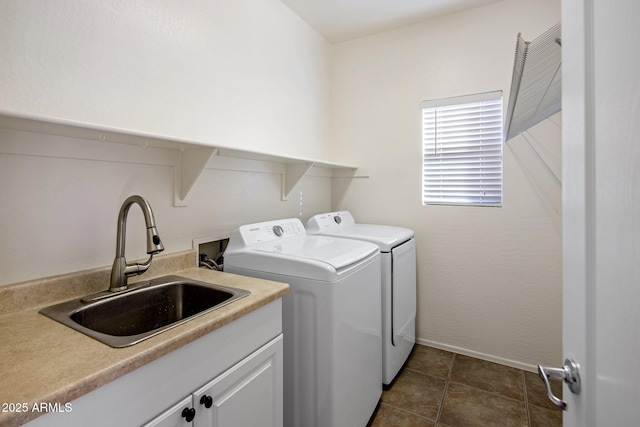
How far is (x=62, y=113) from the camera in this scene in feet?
3.79

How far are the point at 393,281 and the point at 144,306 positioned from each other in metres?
1.40

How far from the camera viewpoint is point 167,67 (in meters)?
1.52

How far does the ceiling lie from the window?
2.19 feet

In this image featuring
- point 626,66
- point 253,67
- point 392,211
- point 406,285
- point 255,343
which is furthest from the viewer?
point 392,211

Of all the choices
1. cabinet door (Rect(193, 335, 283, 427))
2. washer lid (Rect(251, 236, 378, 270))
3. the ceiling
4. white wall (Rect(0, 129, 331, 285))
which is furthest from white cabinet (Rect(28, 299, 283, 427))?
the ceiling

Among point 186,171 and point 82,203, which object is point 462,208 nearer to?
point 186,171

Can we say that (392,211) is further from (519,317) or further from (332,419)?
(332,419)

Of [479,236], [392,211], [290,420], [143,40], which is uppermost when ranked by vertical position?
[143,40]

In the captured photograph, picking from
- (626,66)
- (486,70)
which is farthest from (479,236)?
(626,66)

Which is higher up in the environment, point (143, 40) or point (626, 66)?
point (143, 40)

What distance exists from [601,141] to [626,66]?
0.37 feet

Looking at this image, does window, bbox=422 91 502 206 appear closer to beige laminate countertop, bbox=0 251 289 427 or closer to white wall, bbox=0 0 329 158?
white wall, bbox=0 0 329 158

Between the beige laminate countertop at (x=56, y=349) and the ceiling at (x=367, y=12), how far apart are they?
220 cm

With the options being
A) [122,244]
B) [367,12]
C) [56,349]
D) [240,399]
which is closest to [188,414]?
[240,399]
